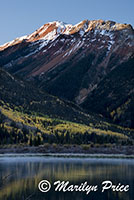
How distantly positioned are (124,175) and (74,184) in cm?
1427

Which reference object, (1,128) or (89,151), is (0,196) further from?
(1,128)

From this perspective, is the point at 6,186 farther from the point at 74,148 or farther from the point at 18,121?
the point at 18,121

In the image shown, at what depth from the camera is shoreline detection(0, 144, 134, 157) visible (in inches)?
5640

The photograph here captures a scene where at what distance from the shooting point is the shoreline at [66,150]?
5640 inches

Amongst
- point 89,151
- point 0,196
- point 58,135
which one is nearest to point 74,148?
point 89,151

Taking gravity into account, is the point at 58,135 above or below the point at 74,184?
above

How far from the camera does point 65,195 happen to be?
1989 inches

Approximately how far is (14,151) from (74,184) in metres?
86.6

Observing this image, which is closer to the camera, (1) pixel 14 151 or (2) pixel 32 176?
(2) pixel 32 176

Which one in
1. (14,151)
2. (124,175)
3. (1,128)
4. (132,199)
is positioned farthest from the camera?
(1,128)

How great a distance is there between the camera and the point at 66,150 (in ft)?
485

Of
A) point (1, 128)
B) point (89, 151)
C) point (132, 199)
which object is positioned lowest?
point (132, 199)

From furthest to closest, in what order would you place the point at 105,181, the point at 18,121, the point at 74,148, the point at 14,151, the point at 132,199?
1. the point at 18,121
2. the point at 74,148
3. the point at 14,151
4. the point at 105,181
5. the point at 132,199

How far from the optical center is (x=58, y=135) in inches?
7515
